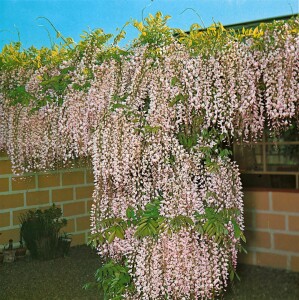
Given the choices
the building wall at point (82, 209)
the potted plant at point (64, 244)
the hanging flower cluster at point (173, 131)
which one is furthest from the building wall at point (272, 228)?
the potted plant at point (64, 244)

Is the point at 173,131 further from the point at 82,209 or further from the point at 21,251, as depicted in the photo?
the point at 82,209

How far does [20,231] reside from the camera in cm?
535

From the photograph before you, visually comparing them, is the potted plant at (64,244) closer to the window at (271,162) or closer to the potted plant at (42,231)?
the potted plant at (42,231)

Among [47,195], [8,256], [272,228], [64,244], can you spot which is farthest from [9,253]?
[272,228]

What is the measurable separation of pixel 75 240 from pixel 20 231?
78cm

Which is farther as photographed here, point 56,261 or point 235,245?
point 56,261

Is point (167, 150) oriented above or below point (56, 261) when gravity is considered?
above

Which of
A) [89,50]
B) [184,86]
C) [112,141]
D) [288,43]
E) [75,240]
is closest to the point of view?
[288,43]

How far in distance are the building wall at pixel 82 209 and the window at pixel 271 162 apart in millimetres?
170

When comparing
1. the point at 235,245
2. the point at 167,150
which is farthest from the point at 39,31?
the point at 235,245

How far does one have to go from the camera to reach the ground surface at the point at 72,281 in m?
4.29

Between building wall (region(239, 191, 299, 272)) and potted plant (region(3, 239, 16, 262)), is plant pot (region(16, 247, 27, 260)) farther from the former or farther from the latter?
building wall (region(239, 191, 299, 272))

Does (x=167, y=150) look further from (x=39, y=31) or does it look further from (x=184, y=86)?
(x=39, y=31)

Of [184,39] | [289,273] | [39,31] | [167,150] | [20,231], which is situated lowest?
[289,273]
